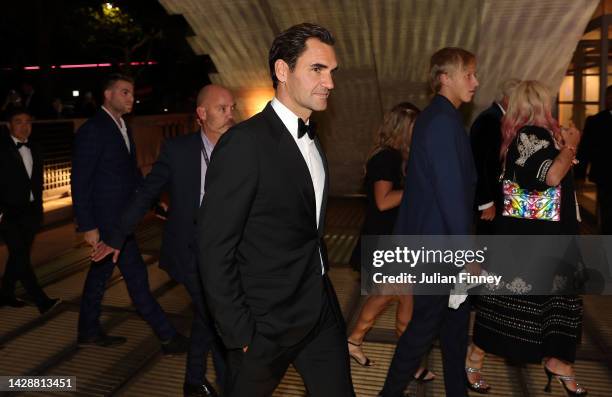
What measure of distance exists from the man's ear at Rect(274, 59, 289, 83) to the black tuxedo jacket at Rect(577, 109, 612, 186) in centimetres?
495

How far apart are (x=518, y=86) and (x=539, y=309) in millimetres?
1217

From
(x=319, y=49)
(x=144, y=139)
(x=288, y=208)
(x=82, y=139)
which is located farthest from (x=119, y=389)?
(x=144, y=139)

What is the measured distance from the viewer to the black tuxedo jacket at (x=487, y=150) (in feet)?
15.6

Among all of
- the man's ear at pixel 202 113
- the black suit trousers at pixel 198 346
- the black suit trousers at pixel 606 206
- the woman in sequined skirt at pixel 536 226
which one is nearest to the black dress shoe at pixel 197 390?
the black suit trousers at pixel 198 346

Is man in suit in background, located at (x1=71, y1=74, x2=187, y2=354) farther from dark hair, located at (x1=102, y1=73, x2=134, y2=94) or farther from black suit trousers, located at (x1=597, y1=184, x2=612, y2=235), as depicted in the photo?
black suit trousers, located at (x1=597, y1=184, x2=612, y2=235)

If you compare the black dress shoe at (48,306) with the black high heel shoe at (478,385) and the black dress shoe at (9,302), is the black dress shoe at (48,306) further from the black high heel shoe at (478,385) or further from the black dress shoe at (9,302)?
the black high heel shoe at (478,385)

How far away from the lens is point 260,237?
215 centimetres

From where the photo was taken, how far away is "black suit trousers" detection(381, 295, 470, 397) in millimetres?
3203

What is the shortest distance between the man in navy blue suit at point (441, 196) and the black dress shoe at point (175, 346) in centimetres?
160

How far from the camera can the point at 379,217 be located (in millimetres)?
3986

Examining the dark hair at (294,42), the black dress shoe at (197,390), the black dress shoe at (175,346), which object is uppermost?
the dark hair at (294,42)

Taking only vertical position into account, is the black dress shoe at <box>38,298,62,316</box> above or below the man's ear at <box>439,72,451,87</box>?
below

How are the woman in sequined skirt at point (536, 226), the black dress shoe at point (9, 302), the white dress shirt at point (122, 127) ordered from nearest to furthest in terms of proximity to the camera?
the woman in sequined skirt at point (536, 226)
the white dress shirt at point (122, 127)
the black dress shoe at point (9, 302)

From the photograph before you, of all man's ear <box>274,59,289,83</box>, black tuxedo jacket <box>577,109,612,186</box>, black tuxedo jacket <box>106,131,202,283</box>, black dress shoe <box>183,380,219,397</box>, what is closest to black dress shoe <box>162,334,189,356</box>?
black dress shoe <box>183,380,219,397</box>
